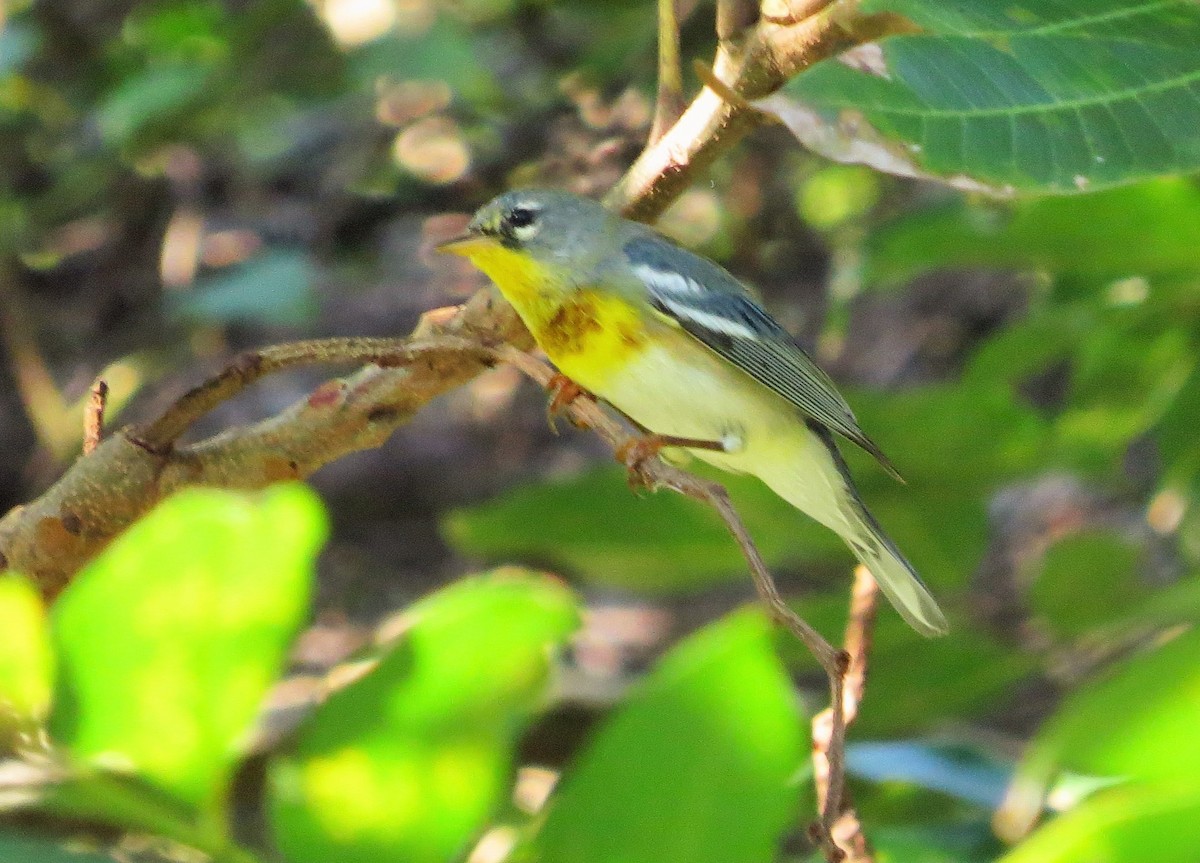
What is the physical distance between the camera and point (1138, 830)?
1.34ft

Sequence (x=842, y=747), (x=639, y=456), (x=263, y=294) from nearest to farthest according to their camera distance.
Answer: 1. (x=842, y=747)
2. (x=639, y=456)
3. (x=263, y=294)

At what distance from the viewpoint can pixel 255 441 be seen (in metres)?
0.94

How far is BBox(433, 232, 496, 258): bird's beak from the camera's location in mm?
1672

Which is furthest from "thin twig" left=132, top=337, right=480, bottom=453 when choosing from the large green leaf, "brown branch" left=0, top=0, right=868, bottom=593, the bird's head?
the large green leaf

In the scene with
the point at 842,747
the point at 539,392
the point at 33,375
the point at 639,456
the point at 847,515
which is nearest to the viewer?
the point at 842,747

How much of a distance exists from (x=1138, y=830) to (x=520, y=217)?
142 cm

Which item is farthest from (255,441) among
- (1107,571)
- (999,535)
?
(999,535)

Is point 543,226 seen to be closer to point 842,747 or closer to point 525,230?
point 525,230

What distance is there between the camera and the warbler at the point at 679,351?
159 centimetres

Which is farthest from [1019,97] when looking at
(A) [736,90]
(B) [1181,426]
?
(B) [1181,426]

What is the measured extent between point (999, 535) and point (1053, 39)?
9.26 feet

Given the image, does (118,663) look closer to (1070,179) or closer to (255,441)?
(255,441)

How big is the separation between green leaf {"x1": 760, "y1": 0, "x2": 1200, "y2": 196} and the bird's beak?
0.92 m

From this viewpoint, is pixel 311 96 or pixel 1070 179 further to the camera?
pixel 311 96
